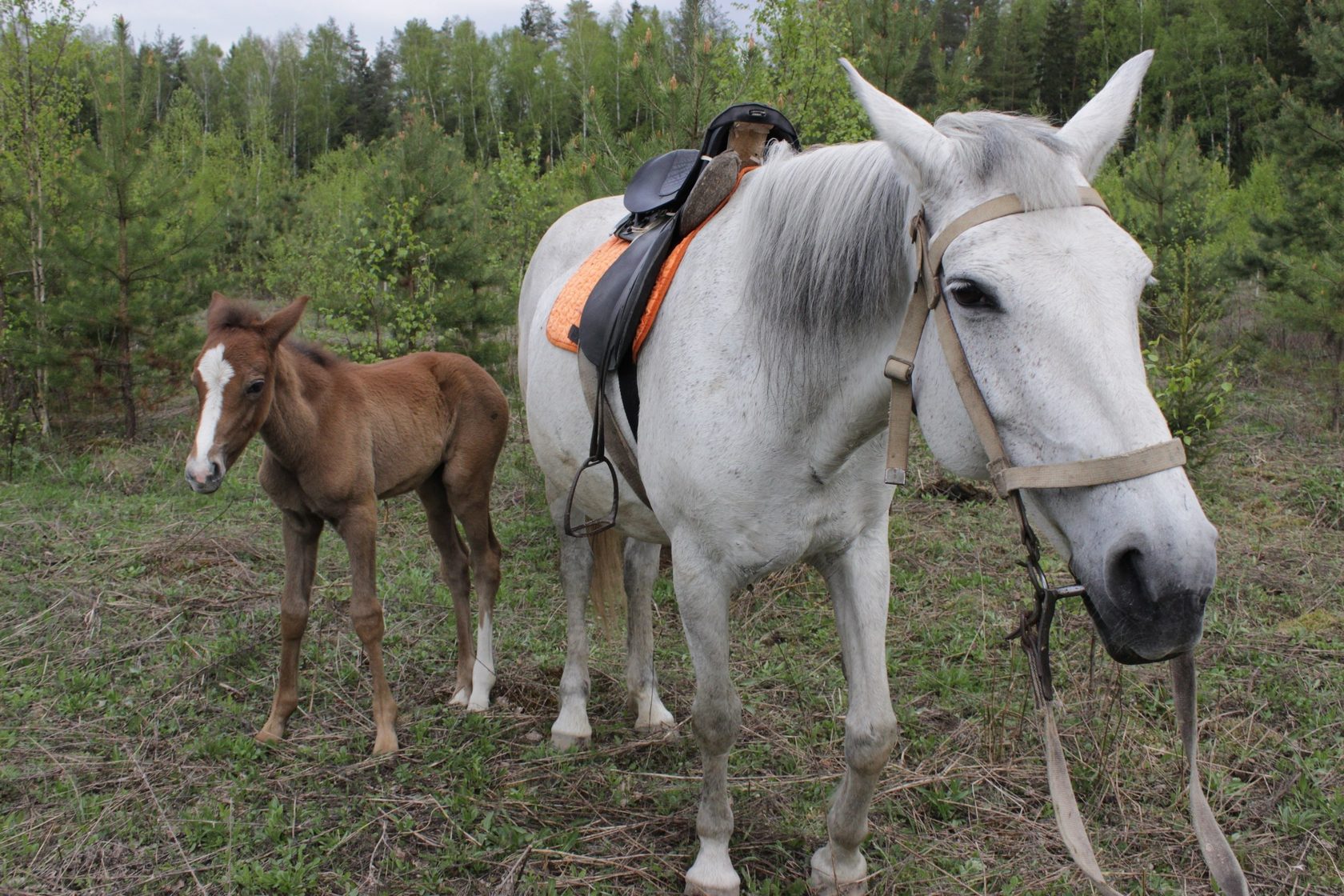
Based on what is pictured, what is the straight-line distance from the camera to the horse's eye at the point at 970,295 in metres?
1.47

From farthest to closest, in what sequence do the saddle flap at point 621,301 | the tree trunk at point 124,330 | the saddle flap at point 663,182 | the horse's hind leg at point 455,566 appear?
the tree trunk at point 124,330
the horse's hind leg at point 455,566
the saddle flap at point 663,182
the saddle flap at point 621,301

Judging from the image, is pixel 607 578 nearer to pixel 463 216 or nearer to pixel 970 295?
pixel 970 295

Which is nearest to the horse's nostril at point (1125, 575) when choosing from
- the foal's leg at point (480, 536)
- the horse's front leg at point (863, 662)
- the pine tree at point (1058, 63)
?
the horse's front leg at point (863, 662)

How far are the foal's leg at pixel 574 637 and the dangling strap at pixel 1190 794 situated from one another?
2305 mm

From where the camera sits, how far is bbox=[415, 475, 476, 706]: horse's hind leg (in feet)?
12.9

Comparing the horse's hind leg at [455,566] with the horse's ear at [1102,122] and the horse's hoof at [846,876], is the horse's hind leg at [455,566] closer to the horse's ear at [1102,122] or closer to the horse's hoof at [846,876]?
the horse's hoof at [846,876]

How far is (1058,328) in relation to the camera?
1368 millimetres

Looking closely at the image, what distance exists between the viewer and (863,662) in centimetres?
237

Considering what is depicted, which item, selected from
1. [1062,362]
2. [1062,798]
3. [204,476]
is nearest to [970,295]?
[1062,362]

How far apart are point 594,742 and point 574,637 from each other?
1.41ft

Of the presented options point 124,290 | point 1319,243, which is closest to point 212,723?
point 124,290

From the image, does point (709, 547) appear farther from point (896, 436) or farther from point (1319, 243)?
point (1319, 243)

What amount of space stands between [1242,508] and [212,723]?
6285 millimetres

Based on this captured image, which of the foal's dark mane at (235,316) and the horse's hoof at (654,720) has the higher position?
A: the foal's dark mane at (235,316)
